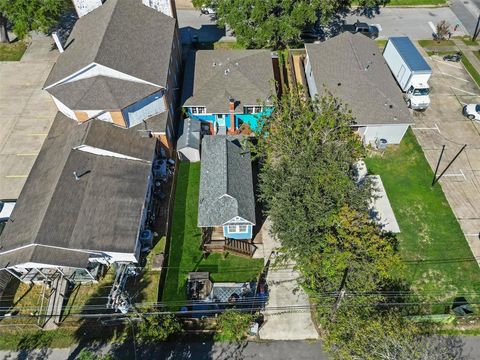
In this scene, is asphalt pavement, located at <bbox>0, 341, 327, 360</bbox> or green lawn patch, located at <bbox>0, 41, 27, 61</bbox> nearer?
asphalt pavement, located at <bbox>0, 341, 327, 360</bbox>

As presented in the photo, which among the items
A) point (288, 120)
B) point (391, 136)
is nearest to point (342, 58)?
point (391, 136)

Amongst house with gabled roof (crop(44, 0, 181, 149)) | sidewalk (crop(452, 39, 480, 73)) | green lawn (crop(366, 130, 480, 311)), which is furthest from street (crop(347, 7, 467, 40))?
house with gabled roof (crop(44, 0, 181, 149))

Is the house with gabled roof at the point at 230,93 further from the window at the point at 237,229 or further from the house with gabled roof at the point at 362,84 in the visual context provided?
the window at the point at 237,229

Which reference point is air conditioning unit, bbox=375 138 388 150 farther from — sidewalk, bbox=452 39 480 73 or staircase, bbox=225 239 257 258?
sidewalk, bbox=452 39 480 73

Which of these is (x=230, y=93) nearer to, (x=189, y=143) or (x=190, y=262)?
(x=189, y=143)

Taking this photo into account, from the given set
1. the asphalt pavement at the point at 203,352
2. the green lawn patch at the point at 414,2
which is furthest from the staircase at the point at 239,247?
the green lawn patch at the point at 414,2

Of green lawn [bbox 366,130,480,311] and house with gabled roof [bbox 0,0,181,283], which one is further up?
house with gabled roof [bbox 0,0,181,283]

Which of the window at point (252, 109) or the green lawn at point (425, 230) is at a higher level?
the window at point (252, 109)
